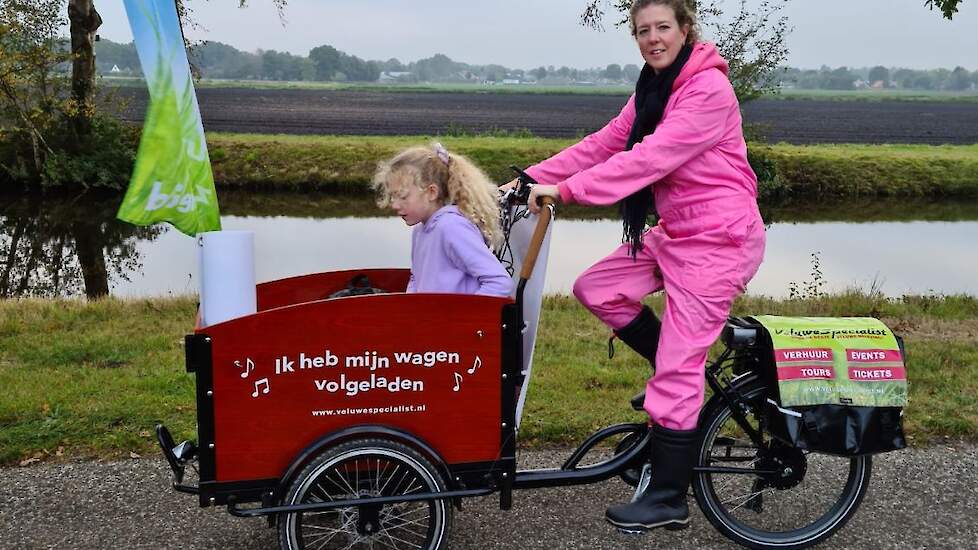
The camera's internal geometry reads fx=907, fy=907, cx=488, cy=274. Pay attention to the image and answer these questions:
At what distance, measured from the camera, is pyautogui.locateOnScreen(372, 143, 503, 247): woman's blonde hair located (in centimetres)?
287

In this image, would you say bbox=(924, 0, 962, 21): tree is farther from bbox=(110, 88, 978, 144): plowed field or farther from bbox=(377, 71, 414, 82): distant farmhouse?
bbox=(377, 71, 414, 82): distant farmhouse

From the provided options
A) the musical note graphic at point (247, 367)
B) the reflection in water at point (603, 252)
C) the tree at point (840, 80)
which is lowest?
the reflection in water at point (603, 252)

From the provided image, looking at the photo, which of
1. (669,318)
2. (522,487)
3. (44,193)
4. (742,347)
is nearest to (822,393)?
(742,347)

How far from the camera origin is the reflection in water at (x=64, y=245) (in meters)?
9.76

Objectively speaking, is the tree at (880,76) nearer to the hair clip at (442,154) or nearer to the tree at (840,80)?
the tree at (840,80)

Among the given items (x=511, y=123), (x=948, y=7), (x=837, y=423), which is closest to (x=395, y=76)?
(x=511, y=123)

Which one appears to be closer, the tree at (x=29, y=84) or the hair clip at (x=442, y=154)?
the hair clip at (x=442, y=154)

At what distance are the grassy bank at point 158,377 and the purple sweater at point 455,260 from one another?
1.22m

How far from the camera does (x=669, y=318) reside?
2779 millimetres

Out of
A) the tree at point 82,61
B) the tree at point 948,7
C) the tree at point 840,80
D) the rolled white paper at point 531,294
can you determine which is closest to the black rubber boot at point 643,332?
the rolled white paper at point 531,294

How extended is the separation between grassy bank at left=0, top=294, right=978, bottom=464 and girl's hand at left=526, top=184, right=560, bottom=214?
146cm

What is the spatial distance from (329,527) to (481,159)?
1652 centimetres

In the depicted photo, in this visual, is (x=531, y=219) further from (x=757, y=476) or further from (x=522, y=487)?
(x=757, y=476)

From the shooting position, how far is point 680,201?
2.77m
